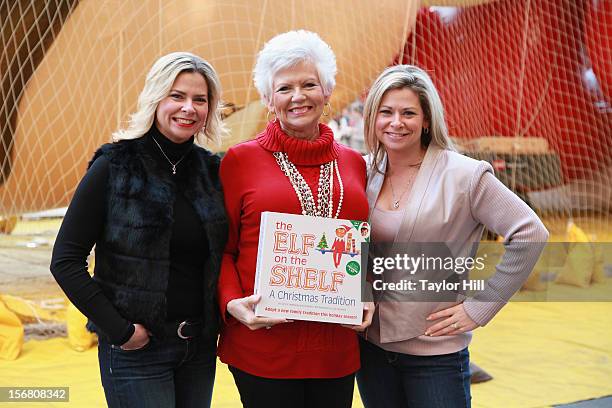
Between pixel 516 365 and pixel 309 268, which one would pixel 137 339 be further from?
pixel 516 365

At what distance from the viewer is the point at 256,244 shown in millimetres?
1734

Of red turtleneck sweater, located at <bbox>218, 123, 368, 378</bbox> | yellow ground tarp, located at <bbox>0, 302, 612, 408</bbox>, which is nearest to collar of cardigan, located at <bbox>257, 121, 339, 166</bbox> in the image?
red turtleneck sweater, located at <bbox>218, 123, 368, 378</bbox>

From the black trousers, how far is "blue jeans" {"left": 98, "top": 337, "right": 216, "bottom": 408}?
0.13 meters

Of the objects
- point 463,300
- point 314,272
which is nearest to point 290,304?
point 314,272

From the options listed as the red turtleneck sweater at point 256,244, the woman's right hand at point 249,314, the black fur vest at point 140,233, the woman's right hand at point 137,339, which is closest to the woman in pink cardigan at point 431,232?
the red turtleneck sweater at point 256,244

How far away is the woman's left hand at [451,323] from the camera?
1.79 metres

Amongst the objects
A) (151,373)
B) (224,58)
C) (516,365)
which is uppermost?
(224,58)

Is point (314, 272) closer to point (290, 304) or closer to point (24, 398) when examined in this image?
point (290, 304)

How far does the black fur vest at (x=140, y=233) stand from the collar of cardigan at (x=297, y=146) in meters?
0.22

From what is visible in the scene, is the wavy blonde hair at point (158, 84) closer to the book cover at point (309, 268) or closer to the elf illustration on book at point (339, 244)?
the book cover at point (309, 268)

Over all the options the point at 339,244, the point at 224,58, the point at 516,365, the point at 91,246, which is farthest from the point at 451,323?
the point at 224,58

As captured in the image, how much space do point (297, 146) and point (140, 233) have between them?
1.44 feet

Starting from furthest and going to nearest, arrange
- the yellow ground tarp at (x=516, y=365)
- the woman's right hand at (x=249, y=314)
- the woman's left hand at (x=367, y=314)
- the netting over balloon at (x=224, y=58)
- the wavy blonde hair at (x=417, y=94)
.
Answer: the netting over balloon at (x=224, y=58) < the yellow ground tarp at (x=516, y=365) < the wavy blonde hair at (x=417, y=94) < the woman's left hand at (x=367, y=314) < the woman's right hand at (x=249, y=314)

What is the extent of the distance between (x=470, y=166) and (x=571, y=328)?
3.23 metres
